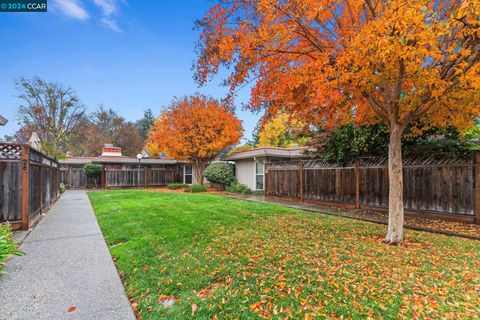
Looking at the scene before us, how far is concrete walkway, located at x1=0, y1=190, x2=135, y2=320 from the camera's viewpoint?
260 centimetres

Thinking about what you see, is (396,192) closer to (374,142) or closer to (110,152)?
(374,142)

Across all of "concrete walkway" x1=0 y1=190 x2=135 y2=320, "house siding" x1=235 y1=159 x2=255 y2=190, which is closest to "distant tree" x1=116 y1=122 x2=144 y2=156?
"house siding" x1=235 y1=159 x2=255 y2=190

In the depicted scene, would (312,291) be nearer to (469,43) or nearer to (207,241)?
(207,241)

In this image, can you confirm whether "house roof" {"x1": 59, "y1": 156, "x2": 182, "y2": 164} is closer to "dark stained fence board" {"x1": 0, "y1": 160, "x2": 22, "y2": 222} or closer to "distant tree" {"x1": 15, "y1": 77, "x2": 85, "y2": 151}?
"distant tree" {"x1": 15, "y1": 77, "x2": 85, "y2": 151}

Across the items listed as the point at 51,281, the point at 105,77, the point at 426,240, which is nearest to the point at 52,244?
the point at 51,281

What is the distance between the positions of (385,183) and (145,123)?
165 feet

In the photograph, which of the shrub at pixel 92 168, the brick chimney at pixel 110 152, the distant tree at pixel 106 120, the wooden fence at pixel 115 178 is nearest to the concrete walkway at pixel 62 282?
A: the shrub at pixel 92 168

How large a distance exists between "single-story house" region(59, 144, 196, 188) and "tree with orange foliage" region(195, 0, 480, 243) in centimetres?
1787

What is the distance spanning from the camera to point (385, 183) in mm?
8484

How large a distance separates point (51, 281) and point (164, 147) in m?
15.4

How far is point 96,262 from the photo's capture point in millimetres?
3990

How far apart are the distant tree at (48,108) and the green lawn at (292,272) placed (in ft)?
76.2

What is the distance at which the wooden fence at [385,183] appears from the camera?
21.8 ft

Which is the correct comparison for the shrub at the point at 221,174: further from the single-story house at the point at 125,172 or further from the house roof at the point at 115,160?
the house roof at the point at 115,160
